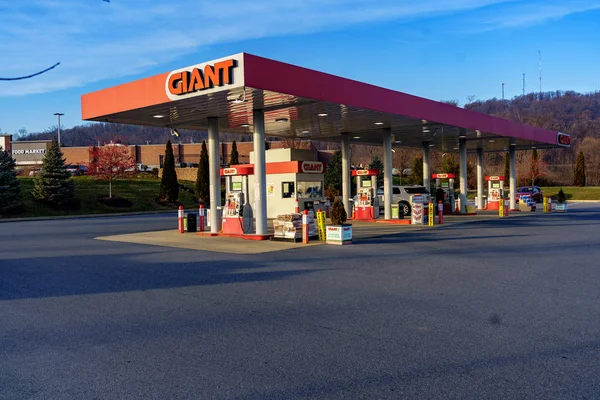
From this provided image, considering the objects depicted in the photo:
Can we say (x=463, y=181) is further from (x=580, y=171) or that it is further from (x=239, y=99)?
(x=580, y=171)

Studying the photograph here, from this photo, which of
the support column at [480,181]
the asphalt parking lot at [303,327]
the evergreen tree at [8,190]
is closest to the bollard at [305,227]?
the asphalt parking lot at [303,327]

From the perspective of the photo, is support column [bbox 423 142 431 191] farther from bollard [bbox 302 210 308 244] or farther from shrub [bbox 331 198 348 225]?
bollard [bbox 302 210 308 244]

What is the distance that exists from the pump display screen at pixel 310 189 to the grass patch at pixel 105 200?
1900 cm

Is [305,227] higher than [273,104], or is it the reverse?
[273,104]

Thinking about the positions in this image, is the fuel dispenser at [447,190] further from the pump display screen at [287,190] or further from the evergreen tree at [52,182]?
the evergreen tree at [52,182]

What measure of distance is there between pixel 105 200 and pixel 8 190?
7500mm

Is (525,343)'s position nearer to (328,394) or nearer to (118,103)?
(328,394)

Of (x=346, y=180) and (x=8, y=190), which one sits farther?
(x=8, y=190)

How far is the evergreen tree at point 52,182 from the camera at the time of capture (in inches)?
1512

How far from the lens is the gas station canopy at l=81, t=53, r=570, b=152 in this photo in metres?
15.1

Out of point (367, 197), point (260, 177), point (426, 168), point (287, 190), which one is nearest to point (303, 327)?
point (260, 177)

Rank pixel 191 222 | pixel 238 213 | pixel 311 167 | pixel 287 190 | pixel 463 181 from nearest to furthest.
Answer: pixel 238 213
pixel 191 222
pixel 311 167
pixel 287 190
pixel 463 181

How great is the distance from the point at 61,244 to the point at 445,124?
678 inches

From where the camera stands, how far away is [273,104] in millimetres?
18328
